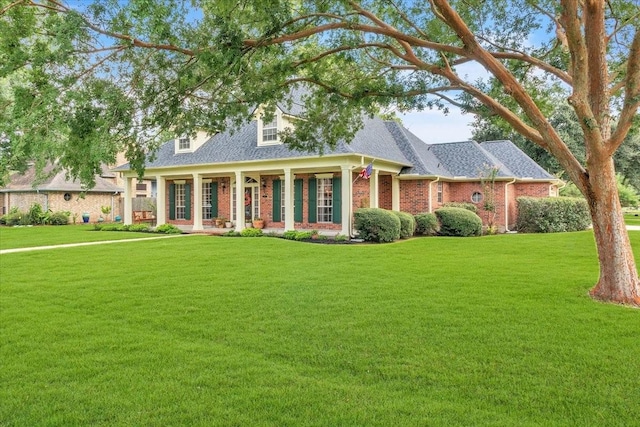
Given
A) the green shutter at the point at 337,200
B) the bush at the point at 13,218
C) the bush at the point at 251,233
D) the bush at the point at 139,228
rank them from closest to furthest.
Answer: the green shutter at the point at 337,200 → the bush at the point at 251,233 → the bush at the point at 139,228 → the bush at the point at 13,218

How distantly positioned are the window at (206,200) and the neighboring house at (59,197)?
420 inches

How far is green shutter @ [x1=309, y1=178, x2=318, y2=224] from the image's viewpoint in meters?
20.9

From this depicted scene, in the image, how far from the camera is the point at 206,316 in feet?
23.5

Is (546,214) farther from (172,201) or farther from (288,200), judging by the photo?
(172,201)

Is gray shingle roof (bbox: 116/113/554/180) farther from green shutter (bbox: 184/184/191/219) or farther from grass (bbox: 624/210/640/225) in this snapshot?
grass (bbox: 624/210/640/225)

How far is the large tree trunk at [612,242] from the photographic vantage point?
8.15 metres

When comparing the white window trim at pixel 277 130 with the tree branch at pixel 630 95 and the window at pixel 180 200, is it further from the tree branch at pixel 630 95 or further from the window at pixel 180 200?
the tree branch at pixel 630 95

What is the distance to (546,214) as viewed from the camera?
22703mm


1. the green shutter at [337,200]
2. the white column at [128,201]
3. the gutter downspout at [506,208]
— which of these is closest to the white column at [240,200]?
the green shutter at [337,200]

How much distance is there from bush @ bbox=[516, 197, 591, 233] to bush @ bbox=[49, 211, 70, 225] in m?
28.1

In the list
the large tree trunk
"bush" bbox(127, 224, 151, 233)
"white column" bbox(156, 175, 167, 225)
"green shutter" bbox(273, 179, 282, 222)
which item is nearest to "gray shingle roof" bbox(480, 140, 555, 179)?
"green shutter" bbox(273, 179, 282, 222)

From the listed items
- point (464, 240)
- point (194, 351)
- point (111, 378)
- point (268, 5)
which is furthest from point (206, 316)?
point (464, 240)

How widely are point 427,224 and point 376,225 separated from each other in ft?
11.9

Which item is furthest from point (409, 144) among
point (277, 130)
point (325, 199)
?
point (277, 130)
